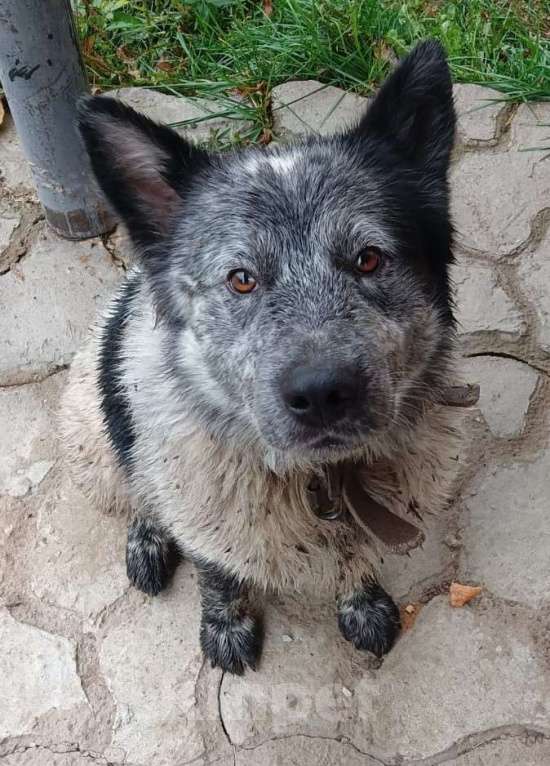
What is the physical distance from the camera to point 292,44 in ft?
15.0

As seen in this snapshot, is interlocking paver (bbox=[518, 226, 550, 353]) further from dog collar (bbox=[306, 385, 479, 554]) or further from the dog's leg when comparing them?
the dog's leg

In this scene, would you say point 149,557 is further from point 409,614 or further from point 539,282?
point 539,282

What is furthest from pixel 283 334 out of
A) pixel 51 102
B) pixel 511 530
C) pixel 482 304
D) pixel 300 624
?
pixel 51 102

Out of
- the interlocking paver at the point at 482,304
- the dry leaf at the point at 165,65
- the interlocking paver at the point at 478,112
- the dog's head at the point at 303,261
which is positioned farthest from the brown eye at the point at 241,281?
the dry leaf at the point at 165,65

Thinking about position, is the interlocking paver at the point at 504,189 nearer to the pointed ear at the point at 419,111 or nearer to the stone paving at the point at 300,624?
the stone paving at the point at 300,624

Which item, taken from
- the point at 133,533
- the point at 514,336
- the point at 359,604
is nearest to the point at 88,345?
the point at 133,533

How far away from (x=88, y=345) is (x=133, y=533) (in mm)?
784

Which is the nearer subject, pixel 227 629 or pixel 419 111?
pixel 419 111

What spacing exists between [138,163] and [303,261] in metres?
0.57

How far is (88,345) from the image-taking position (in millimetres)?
3295

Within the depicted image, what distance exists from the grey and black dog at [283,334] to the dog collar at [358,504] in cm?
3

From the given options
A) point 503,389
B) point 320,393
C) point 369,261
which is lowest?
point 503,389

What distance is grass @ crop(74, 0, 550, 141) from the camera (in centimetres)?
449

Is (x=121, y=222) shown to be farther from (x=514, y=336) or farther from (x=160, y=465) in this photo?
(x=514, y=336)
